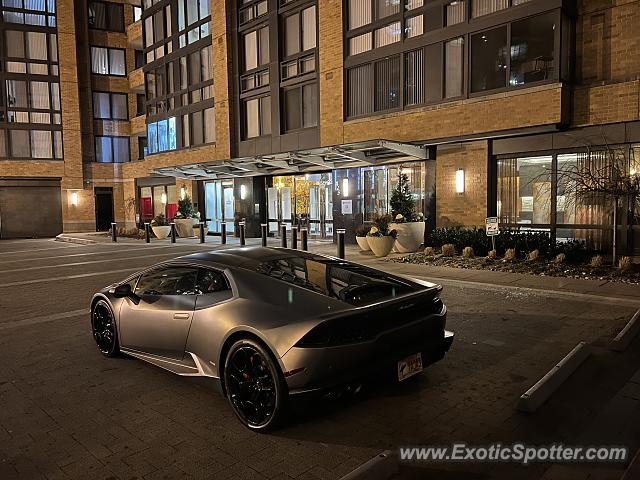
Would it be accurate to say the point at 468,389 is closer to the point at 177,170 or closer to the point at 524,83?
the point at 524,83

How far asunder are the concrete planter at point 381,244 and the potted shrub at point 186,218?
45.1 ft

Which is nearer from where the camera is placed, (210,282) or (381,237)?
(210,282)

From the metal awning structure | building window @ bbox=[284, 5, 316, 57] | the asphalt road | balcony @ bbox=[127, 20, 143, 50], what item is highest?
balcony @ bbox=[127, 20, 143, 50]

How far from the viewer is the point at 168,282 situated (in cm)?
555

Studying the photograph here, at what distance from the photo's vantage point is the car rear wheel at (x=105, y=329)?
5973mm

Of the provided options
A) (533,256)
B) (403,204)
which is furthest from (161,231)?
(533,256)

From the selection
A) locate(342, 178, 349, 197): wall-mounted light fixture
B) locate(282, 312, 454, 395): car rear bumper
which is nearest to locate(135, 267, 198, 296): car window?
locate(282, 312, 454, 395): car rear bumper

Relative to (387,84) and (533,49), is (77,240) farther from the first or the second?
(533,49)

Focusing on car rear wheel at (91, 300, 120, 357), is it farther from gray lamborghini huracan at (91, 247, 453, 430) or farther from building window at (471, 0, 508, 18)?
building window at (471, 0, 508, 18)

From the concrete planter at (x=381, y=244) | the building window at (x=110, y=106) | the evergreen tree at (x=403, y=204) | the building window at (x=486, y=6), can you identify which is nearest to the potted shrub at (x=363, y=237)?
the concrete planter at (x=381, y=244)

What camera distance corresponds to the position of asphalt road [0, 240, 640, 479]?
363cm

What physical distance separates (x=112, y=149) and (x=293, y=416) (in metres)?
36.0

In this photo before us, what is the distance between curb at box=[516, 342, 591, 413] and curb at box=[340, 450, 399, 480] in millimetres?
1606

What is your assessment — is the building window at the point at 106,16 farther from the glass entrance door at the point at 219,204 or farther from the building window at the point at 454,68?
the building window at the point at 454,68
